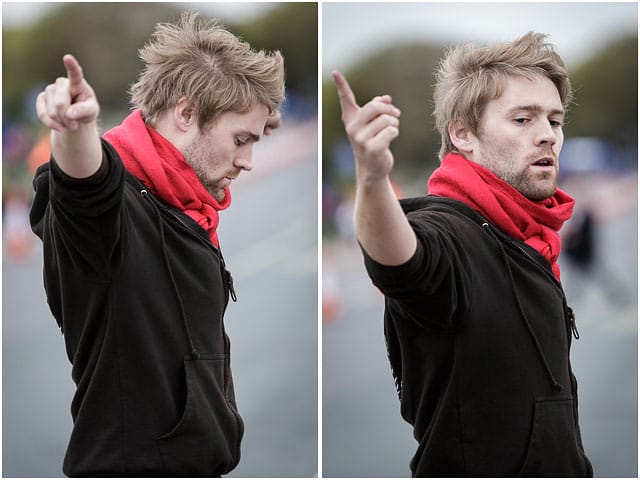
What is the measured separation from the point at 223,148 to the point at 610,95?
344cm

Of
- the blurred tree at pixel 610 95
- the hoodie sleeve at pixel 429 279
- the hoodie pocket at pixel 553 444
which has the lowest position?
the hoodie pocket at pixel 553 444

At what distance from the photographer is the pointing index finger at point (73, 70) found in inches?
64.4

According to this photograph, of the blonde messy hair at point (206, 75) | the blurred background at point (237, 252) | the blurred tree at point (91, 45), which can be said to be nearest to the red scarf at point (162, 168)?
the blonde messy hair at point (206, 75)

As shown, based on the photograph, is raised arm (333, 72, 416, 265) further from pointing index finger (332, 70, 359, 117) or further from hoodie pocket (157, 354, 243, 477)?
hoodie pocket (157, 354, 243, 477)

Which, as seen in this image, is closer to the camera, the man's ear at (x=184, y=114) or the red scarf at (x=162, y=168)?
the red scarf at (x=162, y=168)

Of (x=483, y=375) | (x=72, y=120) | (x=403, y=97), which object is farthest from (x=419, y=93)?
(x=72, y=120)

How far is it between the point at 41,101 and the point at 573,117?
14.7 ft

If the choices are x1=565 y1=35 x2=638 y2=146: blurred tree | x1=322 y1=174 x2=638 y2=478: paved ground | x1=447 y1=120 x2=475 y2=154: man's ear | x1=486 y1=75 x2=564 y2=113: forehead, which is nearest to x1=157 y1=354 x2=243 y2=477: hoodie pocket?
x1=447 y1=120 x2=475 y2=154: man's ear

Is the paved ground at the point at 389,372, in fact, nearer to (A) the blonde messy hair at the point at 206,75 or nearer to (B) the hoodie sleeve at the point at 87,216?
(A) the blonde messy hair at the point at 206,75

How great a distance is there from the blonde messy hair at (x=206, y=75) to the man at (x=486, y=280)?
18.6 inches

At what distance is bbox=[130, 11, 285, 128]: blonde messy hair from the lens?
2451 mm

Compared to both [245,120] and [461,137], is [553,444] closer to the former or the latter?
[461,137]

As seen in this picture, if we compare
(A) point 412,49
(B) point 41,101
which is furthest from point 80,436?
(A) point 412,49

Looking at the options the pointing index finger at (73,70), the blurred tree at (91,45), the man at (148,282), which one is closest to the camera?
the pointing index finger at (73,70)
